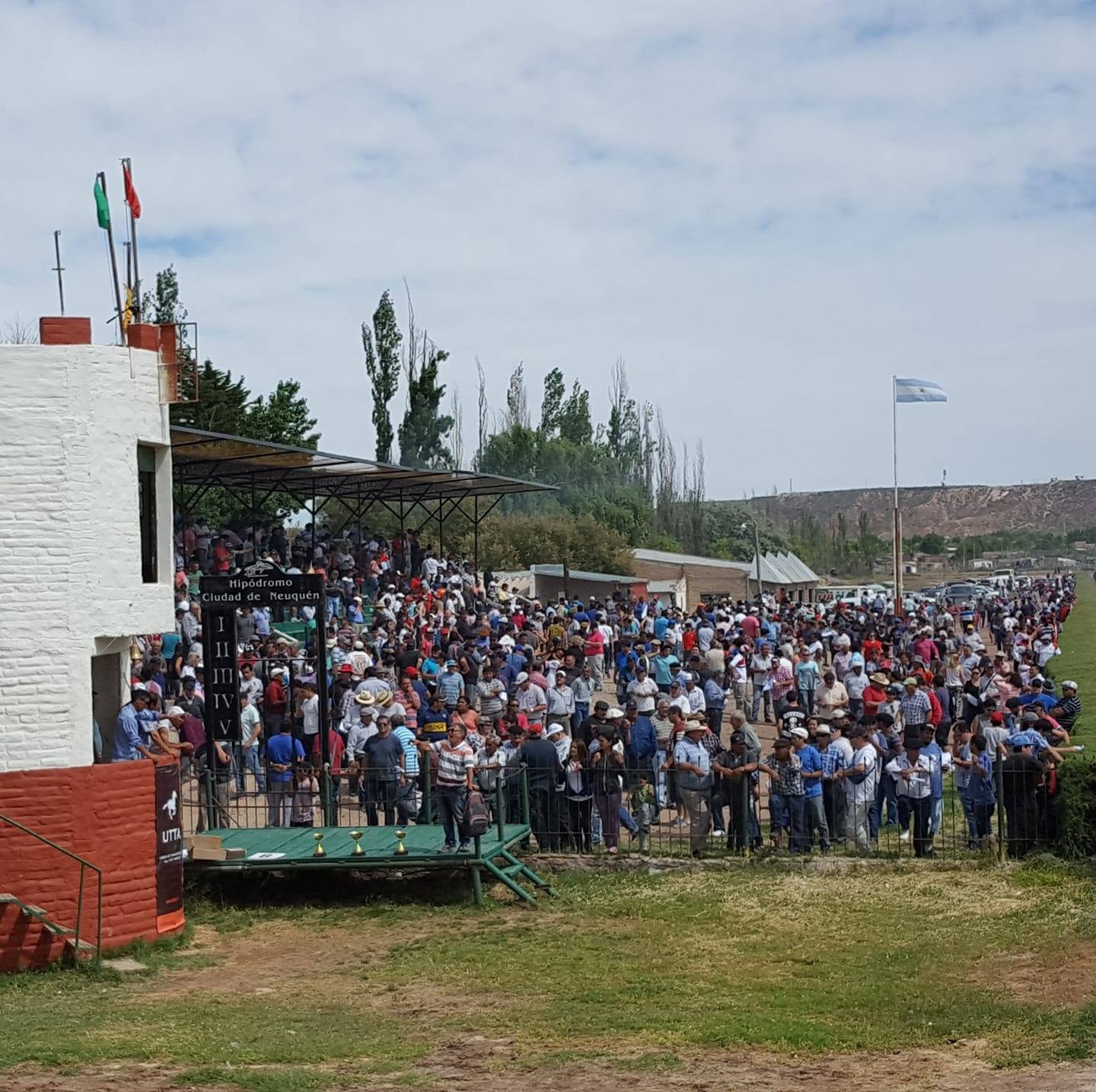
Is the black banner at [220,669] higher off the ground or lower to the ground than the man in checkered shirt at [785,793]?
higher

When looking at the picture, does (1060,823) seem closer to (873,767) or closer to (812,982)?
(873,767)

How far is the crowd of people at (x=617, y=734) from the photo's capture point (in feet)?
56.4

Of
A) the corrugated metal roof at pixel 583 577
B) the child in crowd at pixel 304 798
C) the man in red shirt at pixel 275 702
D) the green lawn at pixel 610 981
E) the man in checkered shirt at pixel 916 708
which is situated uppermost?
the corrugated metal roof at pixel 583 577

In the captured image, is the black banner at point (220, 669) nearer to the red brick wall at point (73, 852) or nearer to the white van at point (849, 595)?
the red brick wall at point (73, 852)

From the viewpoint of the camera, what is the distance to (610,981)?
12.8 metres

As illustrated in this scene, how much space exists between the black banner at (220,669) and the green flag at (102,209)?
4.55 metres

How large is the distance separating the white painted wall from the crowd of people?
68.5 inches

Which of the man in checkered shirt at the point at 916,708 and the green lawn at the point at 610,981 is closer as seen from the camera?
the green lawn at the point at 610,981

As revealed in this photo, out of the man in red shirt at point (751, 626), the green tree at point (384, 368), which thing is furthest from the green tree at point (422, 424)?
the man in red shirt at point (751, 626)

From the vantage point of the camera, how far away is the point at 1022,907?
1465cm

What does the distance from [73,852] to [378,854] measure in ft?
10.4

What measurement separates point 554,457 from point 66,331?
71.0 m

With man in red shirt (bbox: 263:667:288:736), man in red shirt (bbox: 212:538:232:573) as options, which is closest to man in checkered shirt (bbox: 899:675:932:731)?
man in red shirt (bbox: 263:667:288:736)

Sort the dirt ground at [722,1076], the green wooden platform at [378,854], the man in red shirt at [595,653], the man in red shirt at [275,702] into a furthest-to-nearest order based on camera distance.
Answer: the man in red shirt at [595,653], the man in red shirt at [275,702], the green wooden platform at [378,854], the dirt ground at [722,1076]
